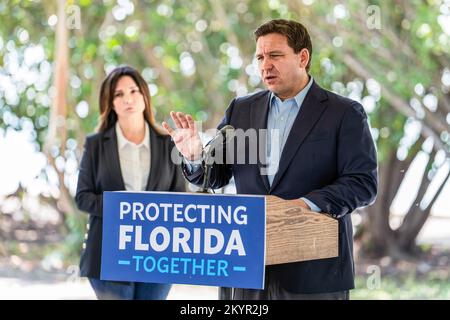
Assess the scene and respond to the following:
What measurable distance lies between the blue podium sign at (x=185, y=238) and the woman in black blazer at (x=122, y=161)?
102 centimetres

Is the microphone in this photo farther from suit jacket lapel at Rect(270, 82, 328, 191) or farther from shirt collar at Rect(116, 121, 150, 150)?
shirt collar at Rect(116, 121, 150, 150)

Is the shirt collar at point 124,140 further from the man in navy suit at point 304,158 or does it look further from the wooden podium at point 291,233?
the wooden podium at point 291,233

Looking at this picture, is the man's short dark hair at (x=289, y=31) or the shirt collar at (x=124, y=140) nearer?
the man's short dark hair at (x=289, y=31)

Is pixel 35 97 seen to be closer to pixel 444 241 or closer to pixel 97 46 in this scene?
pixel 97 46

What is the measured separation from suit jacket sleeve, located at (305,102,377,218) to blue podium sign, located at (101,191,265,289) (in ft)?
0.92

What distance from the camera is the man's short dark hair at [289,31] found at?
88.8 inches

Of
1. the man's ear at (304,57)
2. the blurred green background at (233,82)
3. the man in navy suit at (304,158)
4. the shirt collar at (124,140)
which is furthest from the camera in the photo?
the blurred green background at (233,82)

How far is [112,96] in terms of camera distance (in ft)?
10.5

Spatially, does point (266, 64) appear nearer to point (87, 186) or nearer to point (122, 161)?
point (122, 161)

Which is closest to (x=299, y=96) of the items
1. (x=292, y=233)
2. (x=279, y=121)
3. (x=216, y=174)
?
(x=279, y=121)

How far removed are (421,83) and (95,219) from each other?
268cm

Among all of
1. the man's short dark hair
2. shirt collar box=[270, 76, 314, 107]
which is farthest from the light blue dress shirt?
the man's short dark hair

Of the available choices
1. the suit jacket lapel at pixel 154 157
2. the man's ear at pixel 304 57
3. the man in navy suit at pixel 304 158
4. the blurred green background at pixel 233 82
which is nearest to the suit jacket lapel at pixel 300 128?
the man in navy suit at pixel 304 158

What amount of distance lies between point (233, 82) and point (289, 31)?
3266 mm
